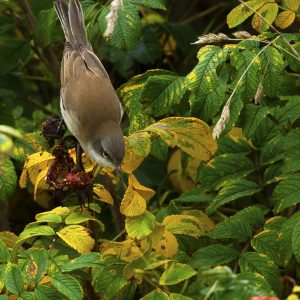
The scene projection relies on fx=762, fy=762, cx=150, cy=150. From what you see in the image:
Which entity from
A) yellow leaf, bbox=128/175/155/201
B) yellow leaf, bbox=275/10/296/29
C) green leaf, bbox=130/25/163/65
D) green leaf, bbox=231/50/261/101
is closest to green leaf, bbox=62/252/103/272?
yellow leaf, bbox=128/175/155/201

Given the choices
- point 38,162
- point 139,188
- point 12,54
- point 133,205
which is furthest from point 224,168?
point 12,54

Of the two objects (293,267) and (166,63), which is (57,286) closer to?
(293,267)

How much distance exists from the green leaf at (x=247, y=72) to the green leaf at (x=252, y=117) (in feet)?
0.71

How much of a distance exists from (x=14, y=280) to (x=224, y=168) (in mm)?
1217

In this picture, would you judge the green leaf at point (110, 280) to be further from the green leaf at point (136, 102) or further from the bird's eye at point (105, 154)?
the green leaf at point (136, 102)

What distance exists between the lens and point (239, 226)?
2648mm

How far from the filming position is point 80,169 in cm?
246

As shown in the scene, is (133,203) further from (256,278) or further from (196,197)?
(196,197)

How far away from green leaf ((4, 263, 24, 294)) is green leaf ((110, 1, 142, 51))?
41.5 inches

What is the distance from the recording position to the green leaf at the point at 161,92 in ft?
8.71

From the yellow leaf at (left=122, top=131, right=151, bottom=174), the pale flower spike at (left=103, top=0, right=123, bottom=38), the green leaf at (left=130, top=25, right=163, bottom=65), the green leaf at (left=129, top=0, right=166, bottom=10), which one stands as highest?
the pale flower spike at (left=103, top=0, right=123, bottom=38)

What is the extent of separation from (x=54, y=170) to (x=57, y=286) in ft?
1.43

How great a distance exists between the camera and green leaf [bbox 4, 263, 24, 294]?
7.01 ft

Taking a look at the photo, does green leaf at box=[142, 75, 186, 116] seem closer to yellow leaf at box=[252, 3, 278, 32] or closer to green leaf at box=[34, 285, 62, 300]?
yellow leaf at box=[252, 3, 278, 32]
